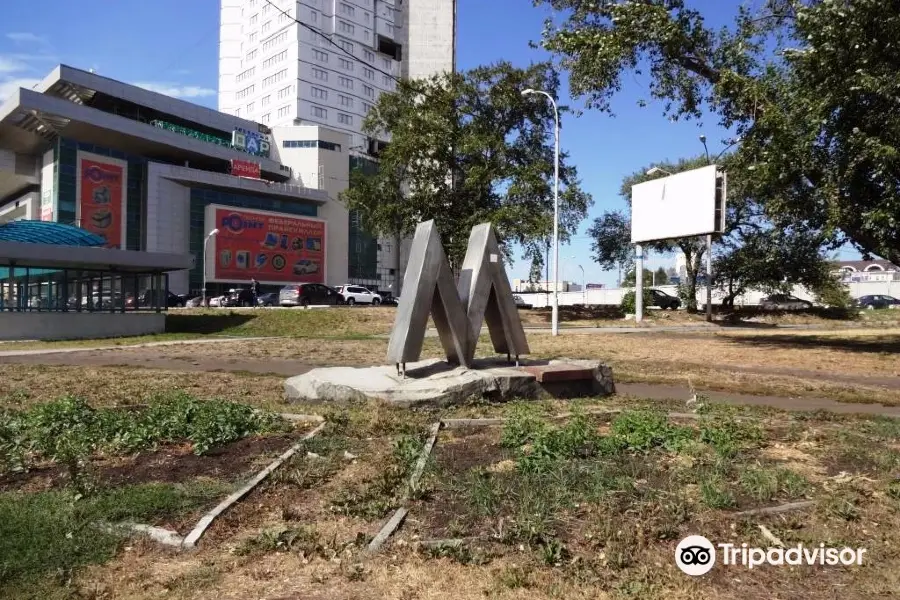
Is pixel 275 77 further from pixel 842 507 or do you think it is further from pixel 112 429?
pixel 842 507

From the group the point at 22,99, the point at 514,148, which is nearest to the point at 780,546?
the point at 514,148

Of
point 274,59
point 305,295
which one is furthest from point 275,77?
point 305,295

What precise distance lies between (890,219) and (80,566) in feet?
54.4

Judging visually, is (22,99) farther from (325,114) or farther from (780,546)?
(780,546)

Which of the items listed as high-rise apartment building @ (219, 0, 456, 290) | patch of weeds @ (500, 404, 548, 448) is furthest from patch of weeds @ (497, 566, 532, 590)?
high-rise apartment building @ (219, 0, 456, 290)

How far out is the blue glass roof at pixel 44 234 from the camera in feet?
86.9

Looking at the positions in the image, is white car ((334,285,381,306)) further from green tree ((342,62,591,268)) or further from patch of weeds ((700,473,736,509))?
patch of weeds ((700,473,736,509))

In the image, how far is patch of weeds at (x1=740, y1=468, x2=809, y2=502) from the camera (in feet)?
14.7

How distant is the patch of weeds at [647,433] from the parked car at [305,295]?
3712 cm

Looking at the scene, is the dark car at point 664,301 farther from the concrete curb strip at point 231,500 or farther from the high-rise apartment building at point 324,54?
the concrete curb strip at point 231,500

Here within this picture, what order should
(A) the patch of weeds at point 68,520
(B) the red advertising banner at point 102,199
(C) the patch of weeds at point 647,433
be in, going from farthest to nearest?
(B) the red advertising banner at point 102,199
(C) the patch of weeds at point 647,433
(A) the patch of weeds at point 68,520

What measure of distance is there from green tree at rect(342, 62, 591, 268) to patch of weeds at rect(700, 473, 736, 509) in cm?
2898

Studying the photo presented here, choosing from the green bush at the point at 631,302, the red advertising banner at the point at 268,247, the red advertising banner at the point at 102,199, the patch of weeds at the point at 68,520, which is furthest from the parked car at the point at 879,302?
the red advertising banner at the point at 102,199

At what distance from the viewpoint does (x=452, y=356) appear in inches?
380
